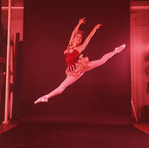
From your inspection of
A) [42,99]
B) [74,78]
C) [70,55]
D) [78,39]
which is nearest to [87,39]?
[78,39]

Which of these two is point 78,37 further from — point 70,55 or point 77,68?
point 77,68

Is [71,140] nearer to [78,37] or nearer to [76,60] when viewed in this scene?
[76,60]

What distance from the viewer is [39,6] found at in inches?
114

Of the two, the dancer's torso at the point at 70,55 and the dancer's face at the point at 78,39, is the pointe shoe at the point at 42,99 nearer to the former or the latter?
the dancer's torso at the point at 70,55

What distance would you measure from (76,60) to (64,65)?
0.76ft

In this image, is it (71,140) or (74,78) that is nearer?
(71,140)

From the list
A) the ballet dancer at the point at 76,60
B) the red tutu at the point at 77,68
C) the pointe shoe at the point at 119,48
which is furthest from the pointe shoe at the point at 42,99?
the pointe shoe at the point at 119,48

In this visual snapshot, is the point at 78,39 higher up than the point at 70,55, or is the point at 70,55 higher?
the point at 78,39

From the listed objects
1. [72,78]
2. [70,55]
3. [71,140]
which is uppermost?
[70,55]

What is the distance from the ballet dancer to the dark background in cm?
6

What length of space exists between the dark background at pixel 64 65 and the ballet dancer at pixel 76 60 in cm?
6

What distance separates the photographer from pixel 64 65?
9.25 ft

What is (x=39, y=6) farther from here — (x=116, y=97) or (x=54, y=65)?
(x=116, y=97)

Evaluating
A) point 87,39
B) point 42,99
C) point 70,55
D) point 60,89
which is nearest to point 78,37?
point 87,39
